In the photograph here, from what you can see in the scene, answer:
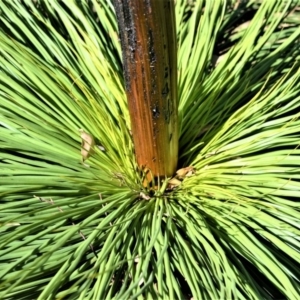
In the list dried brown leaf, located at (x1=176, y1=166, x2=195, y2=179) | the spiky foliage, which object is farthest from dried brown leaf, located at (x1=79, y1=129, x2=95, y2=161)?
dried brown leaf, located at (x1=176, y1=166, x2=195, y2=179)

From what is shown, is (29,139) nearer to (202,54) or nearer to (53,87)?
(53,87)

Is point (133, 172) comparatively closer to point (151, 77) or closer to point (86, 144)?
point (86, 144)

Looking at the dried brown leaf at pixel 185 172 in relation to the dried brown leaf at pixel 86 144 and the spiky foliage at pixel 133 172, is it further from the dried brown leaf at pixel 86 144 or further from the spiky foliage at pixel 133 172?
the dried brown leaf at pixel 86 144

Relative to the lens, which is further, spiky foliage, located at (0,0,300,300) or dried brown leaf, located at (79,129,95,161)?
dried brown leaf, located at (79,129,95,161)

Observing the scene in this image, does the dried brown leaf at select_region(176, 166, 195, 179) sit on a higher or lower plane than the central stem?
lower

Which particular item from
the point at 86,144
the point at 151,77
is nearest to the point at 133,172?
the point at 86,144

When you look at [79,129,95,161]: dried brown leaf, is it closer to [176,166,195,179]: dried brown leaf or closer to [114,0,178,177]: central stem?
[114,0,178,177]: central stem
